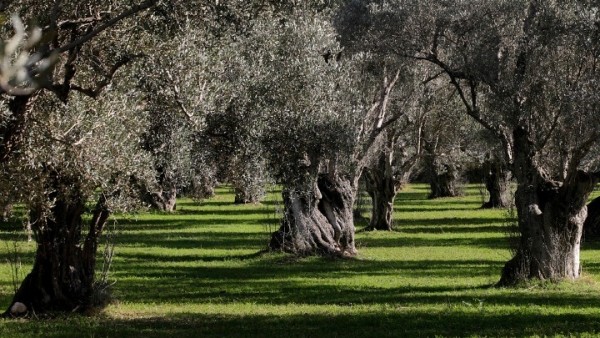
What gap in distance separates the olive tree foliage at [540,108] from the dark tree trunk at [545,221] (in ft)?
0.07

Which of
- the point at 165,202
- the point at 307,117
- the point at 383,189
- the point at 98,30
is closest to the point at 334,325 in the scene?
the point at 307,117

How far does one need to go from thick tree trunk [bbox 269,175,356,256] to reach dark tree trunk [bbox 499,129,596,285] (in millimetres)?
9845

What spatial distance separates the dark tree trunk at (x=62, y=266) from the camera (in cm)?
1794

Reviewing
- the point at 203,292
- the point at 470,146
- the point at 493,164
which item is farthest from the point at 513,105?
the point at 493,164

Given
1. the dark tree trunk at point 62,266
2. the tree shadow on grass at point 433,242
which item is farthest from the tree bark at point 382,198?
the dark tree trunk at point 62,266

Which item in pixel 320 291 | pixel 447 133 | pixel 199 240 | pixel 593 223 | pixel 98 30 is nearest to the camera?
pixel 98 30

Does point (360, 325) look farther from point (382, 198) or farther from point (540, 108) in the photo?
point (382, 198)

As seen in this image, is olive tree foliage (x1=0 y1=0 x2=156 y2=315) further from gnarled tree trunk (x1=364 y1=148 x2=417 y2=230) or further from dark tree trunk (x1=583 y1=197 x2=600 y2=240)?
gnarled tree trunk (x1=364 y1=148 x2=417 y2=230)

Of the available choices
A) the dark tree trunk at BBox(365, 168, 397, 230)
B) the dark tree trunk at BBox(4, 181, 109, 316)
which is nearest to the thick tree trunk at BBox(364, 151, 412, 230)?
the dark tree trunk at BBox(365, 168, 397, 230)

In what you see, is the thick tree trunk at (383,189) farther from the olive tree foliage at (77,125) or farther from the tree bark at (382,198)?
the olive tree foliage at (77,125)

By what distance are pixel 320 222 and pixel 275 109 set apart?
1033cm

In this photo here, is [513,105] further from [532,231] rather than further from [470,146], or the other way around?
[470,146]

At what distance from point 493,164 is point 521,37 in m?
36.6

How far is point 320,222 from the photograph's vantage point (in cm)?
3306
